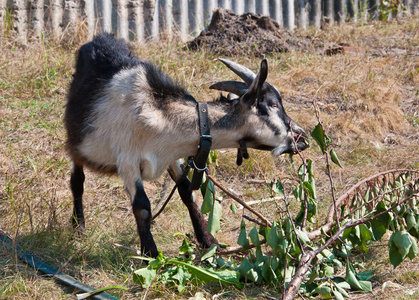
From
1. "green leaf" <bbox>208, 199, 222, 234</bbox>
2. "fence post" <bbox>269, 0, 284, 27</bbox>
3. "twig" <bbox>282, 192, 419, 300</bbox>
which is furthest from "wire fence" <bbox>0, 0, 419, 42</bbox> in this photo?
"twig" <bbox>282, 192, 419, 300</bbox>

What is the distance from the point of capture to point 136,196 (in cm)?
369

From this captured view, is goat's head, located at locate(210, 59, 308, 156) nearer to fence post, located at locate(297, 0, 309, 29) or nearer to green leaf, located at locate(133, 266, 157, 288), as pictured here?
green leaf, located at locate(133, 266, 157, 288)

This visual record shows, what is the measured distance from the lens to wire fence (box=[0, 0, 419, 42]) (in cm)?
695

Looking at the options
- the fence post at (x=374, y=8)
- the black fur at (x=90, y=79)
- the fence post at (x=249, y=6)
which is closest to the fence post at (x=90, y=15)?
the fence post at (x=249, y=6)

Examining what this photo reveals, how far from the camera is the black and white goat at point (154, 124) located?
3.67 metres

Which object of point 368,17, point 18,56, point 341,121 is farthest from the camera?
point 368,17

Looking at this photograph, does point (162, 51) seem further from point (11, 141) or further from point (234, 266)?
point (234, 266)

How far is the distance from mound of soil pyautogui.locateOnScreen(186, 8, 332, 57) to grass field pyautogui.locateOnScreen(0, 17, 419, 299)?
251 mm

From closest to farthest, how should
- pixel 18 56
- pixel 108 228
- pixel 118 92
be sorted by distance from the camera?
pixel 118 92
pixel 108 228
pixel 18 56

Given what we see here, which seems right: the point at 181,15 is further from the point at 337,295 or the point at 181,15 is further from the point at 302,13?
the point at 337,295

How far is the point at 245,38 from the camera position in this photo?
25.0ft

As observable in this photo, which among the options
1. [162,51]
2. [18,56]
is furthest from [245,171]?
[18,56]

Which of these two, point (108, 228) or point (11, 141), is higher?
point (11, 141)

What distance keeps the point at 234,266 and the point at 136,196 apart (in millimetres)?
843
